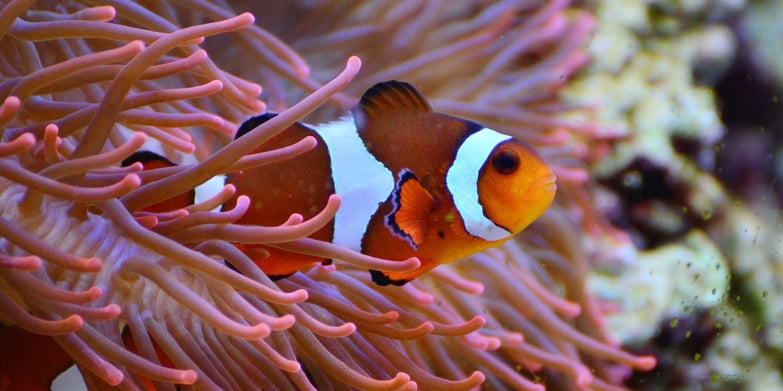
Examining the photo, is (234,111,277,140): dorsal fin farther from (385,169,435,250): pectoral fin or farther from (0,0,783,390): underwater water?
(385,169,435,250): pectoral fin

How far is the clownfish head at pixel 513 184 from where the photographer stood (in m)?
0.85

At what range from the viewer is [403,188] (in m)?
0.86

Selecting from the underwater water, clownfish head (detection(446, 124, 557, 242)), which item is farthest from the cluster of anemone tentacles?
clownfish head (detection(446, 124, 557, 242))

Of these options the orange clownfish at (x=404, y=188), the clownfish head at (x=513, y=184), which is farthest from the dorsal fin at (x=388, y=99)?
the clownfish head at (x=513, y=184)

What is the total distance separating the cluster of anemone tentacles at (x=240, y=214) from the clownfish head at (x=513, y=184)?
12cm

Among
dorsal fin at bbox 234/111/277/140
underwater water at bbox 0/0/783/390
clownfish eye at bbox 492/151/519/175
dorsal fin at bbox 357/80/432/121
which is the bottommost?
underwater water at bbox 0/0/783/390

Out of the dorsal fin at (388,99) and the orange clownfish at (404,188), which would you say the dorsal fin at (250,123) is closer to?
the orange clownfish at (404,188)

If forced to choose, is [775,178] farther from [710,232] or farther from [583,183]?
[583,183]

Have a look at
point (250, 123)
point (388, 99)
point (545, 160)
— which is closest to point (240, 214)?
point (250, 123)

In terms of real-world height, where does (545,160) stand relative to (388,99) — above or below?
below

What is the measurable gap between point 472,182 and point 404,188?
72 millimetres

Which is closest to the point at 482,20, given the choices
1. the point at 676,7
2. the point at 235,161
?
the point at 676,7

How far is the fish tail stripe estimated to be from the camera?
0.86 meters

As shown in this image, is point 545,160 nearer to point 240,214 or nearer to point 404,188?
point 404,188
